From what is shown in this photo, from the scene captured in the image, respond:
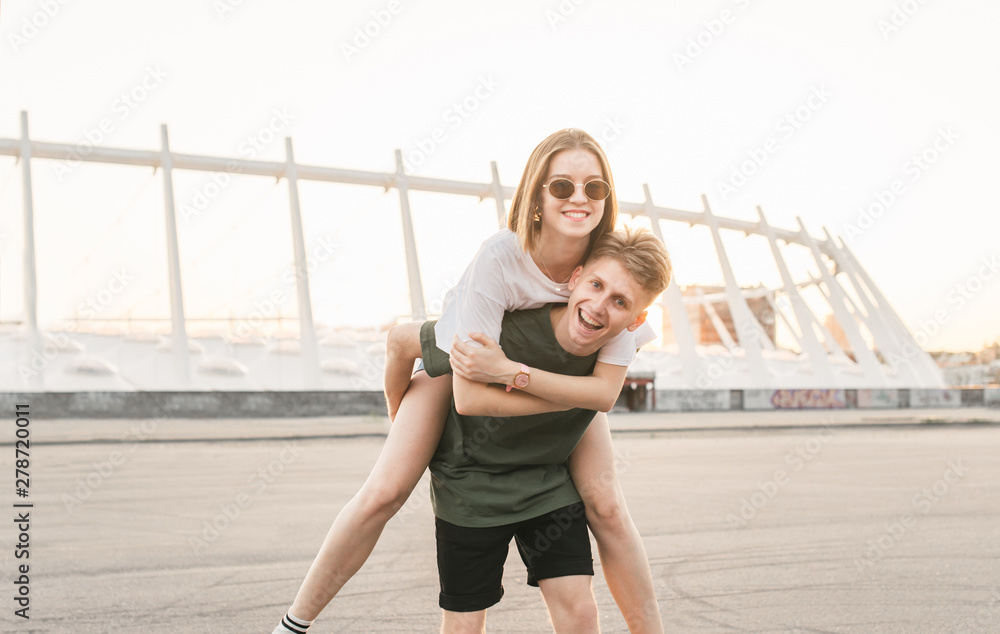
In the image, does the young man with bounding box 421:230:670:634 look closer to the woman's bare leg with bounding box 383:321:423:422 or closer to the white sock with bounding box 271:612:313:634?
the woman's bare leg with bounding box 383:321:423:422

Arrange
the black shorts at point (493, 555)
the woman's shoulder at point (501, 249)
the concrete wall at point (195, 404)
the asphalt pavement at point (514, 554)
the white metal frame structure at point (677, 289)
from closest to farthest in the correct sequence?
the woman's shoulder at point (501, 249) < the black shorts at point (493, 555) < the asphalt pavement at point (514, 554) < the concrete wall at point (195, 404) < the white metal frame structure at point (677, 289)

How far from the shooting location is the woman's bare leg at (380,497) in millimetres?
2570

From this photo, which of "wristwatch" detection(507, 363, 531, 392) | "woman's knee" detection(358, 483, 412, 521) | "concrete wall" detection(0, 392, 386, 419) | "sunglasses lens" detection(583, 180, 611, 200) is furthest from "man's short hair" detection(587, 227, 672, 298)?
"concrete wall" detection(0, 392, 386, 419)

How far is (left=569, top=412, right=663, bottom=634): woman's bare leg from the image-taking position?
2.62 m

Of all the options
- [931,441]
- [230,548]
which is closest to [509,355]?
[230,548]

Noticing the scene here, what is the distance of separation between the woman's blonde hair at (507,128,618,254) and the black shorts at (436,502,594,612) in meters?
0.82

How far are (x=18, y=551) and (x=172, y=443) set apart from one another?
28.8 feet

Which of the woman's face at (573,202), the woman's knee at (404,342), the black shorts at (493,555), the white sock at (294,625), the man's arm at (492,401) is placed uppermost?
the woman's face at (573,202)

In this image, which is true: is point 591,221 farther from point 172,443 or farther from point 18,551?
point 172,443

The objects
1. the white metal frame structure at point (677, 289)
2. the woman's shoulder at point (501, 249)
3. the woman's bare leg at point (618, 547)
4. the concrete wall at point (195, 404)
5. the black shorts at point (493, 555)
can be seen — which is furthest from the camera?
the white metal frame structure at point (677, 289)

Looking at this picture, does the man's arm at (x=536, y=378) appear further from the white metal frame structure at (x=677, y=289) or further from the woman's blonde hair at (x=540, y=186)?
the white metal frame structure at (x=677, y=289)

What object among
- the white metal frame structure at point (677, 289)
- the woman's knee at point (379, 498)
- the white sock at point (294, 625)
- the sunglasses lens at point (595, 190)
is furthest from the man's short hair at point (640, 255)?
the white metal frame structure at point (677, 289)

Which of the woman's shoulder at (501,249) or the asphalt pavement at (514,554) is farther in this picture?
the asphalt pavement at (514,554)

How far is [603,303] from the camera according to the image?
230cm
